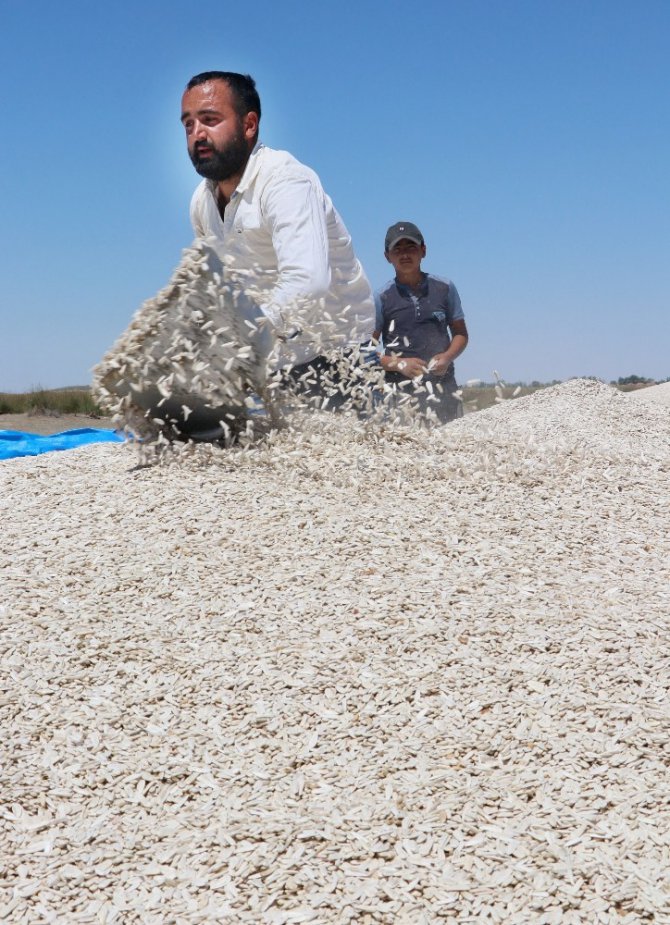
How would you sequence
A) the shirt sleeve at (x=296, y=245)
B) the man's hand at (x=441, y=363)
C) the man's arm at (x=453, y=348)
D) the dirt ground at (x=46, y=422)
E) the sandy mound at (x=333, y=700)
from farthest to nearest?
the dirt ground at (x=46, y=422) < the man's arm at (x=453, y=348) < the man's hand at (x=441, y=363) < the shirt sleeve at (x=296, y=245) < the sandy mound at (x=333, y=700)

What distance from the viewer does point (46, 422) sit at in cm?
1266

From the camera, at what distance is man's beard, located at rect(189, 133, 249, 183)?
4195mm

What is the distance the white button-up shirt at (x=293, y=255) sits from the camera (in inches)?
152

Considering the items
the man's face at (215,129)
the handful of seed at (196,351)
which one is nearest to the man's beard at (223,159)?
the man's face at (215,129)

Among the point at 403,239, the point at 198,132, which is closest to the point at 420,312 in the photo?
the point at 403,239

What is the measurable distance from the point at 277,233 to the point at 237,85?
843 millimetres

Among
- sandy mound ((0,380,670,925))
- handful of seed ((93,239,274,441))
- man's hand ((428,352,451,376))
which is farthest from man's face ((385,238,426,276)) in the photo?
A: sandy mound ((0,380,670,925))

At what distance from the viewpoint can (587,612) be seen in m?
2.91

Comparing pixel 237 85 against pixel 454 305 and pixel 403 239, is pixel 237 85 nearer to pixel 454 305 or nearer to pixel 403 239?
pixel 403 239

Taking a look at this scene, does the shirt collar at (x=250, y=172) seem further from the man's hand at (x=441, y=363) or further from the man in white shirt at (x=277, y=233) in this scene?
the man's hand at (x=441, y=363)

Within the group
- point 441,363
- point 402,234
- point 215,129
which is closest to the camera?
point 215,129

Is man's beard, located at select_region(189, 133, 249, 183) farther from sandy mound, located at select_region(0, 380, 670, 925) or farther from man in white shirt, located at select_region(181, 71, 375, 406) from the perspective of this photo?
sandy mound, located at select_region(0, 380, 670, 925)

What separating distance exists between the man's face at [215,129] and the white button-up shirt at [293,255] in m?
0.11

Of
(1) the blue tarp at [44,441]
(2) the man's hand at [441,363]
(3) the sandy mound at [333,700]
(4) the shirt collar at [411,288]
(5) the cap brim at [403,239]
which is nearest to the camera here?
(3) the sandy mound at [333,700]
